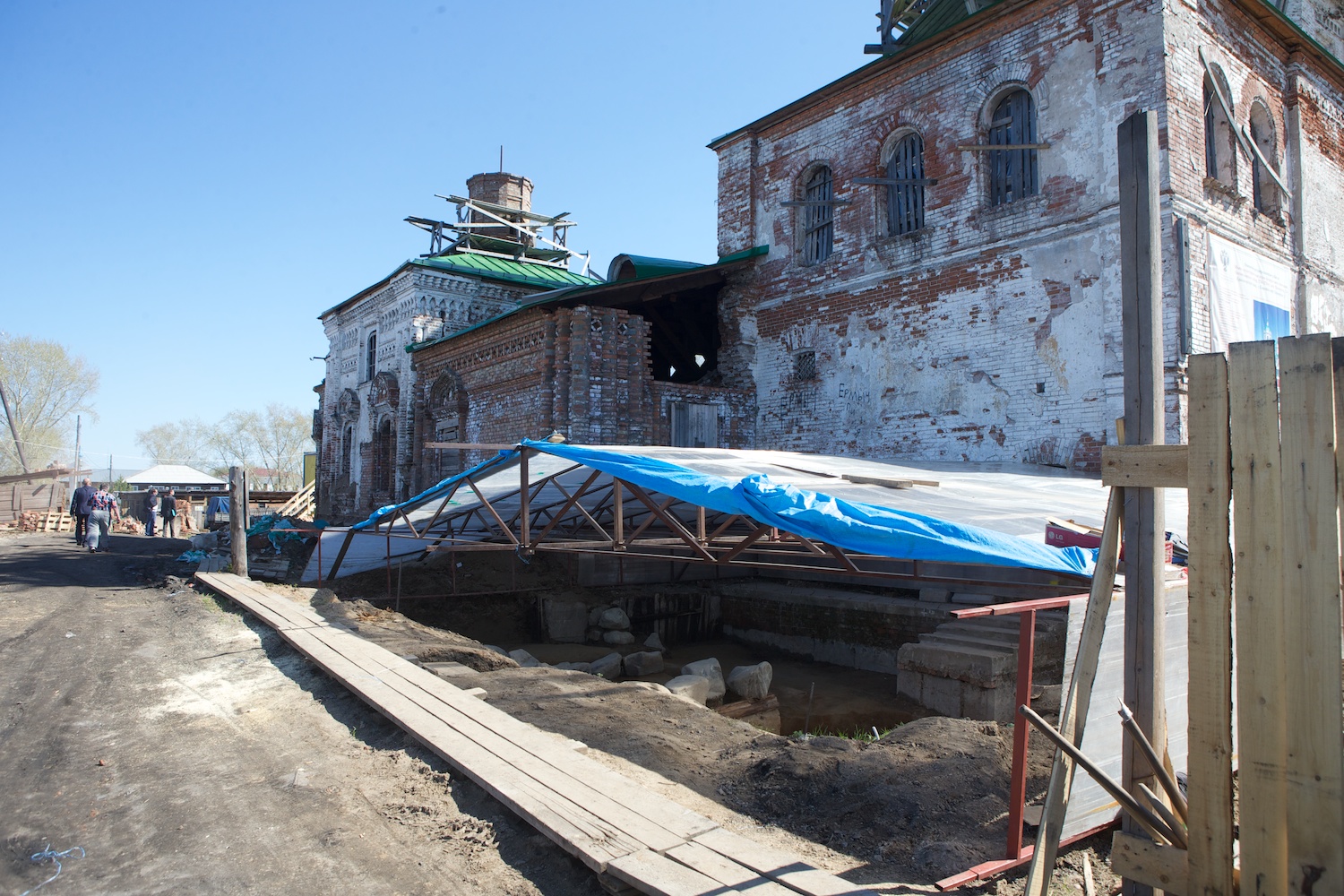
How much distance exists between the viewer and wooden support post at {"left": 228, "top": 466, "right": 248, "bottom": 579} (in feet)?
43.2

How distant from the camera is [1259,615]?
2477mm

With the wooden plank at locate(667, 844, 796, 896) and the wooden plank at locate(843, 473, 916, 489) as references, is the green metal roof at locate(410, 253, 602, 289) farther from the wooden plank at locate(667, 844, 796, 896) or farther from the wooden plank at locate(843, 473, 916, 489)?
the wooden plank at locate(667, 844, 796, 896)

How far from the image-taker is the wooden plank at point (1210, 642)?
2574 millimetres

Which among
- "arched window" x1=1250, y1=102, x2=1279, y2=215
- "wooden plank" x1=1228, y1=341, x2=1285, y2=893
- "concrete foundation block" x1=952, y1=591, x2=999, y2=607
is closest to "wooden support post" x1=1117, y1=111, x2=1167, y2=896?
"wooden plank" x1=1228, y1=341, x2=1285, y2=893

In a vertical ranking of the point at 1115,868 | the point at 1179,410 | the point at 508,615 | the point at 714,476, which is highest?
the point at 1179,410

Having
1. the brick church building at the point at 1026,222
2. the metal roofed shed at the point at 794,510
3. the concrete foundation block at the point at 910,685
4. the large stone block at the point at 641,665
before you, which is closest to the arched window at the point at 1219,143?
the brick church building at the point at 1026,222

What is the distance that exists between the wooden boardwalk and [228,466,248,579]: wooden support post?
7763 mm

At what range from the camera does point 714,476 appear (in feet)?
19.5

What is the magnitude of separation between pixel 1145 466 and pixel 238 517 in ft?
44.7

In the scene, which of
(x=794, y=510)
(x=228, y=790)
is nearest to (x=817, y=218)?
(x=794, y=510)

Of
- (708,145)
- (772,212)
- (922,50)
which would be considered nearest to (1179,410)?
(922,50)

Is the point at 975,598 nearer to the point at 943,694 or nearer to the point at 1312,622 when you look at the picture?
the point at 943,694

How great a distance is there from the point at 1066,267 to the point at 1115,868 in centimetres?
1005

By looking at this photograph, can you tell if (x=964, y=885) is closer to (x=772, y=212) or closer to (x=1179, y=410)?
(x=1179, y=410)
